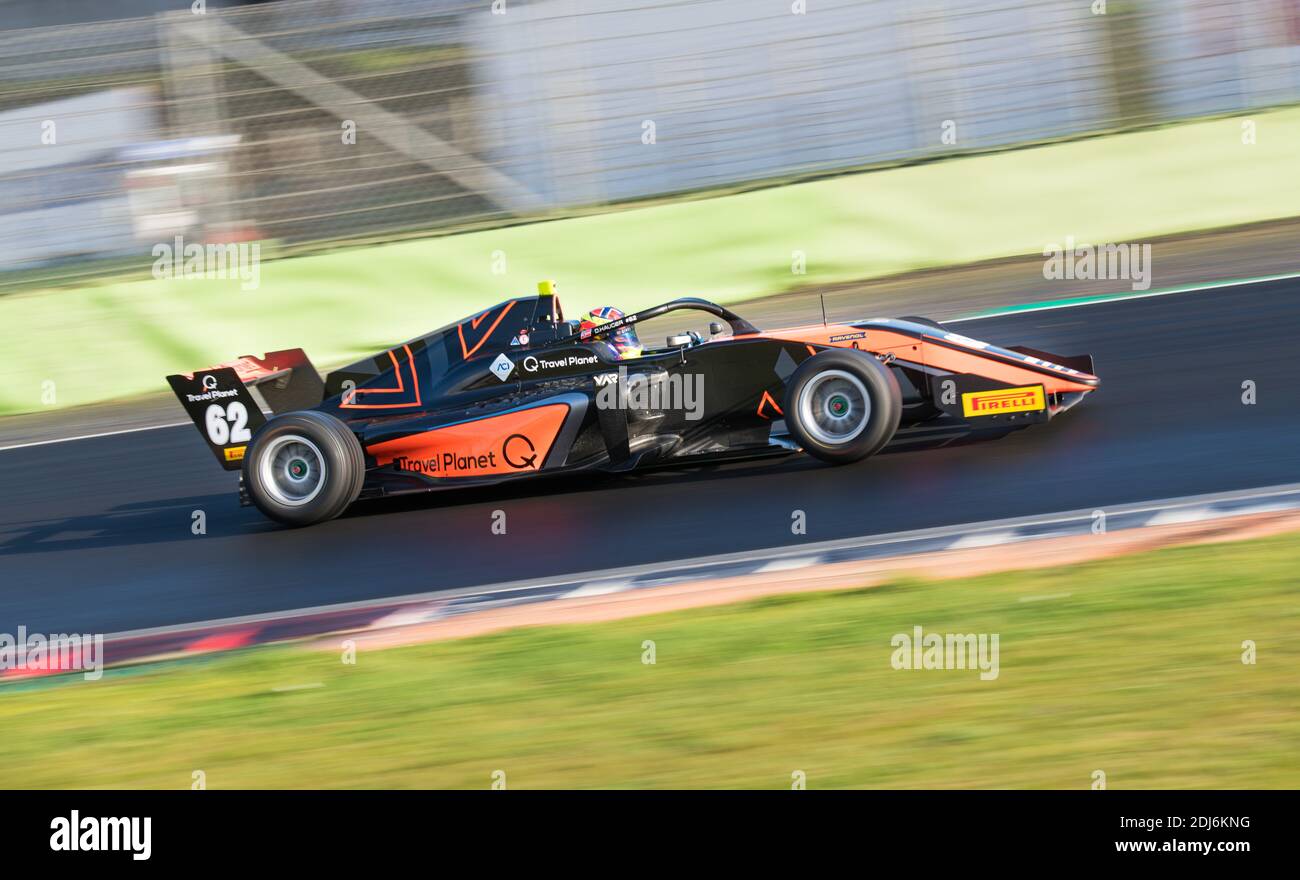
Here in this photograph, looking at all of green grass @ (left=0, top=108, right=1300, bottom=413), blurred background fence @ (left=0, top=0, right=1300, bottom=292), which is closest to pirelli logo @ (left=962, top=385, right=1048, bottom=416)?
green grass @ (left=0, top=108, right=1300, bottom=413)

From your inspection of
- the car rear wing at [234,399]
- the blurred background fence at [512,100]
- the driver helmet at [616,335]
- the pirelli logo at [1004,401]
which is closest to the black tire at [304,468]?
the car rear wing at [234,399]

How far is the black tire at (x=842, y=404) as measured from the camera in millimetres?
7008

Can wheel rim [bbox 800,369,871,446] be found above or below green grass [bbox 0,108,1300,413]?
below

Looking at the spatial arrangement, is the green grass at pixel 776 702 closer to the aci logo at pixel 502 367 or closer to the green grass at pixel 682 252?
the aci logo at pixel 502 367

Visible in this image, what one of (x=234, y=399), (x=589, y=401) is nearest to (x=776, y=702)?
(x=589, y=401)

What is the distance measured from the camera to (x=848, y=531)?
6469 mm

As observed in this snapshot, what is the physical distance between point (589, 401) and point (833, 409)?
1.24m

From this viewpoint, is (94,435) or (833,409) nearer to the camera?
(833,409)

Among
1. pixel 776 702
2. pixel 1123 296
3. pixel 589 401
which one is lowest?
pixel 776 702

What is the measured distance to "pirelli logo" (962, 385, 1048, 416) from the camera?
7.14m

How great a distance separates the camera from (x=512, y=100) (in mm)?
13758

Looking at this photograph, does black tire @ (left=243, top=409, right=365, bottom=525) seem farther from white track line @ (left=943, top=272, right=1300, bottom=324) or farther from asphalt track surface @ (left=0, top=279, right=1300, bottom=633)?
white track line @ (left=943, top=272, right=1300, bottom=324)

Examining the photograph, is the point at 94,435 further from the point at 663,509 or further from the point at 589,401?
the point at 663,509
